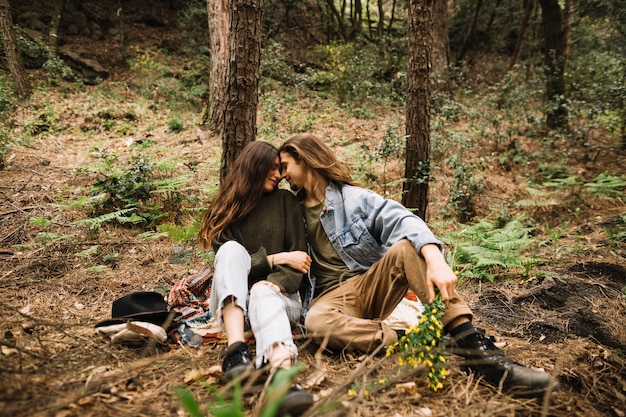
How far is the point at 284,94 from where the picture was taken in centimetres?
1014

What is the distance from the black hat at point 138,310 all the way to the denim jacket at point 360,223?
1085 millimetres

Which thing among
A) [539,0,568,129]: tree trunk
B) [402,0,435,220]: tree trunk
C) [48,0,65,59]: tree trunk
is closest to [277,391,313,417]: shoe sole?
[402,0,435,220]: tree trunk

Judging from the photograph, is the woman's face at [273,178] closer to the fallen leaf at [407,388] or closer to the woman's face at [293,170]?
the woman's face at [293,170]

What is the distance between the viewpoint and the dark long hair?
279 centimetres

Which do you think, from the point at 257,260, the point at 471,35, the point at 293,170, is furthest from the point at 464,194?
the point at 471,35

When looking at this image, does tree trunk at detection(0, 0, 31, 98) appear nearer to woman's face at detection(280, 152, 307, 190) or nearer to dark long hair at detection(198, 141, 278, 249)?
dark long hair at detection(198, 141, 278, 249)

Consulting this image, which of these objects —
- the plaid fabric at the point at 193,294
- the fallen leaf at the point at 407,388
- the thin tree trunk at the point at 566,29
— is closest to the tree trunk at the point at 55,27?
the plaid fabric at the point at 193,294

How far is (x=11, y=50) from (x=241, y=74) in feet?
28.4

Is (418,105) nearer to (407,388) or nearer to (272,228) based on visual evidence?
(272,228)

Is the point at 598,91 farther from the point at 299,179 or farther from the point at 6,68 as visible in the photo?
the point at 6,68

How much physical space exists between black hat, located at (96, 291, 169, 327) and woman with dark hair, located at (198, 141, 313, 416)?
0.38 meters

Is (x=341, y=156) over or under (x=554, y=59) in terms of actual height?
under

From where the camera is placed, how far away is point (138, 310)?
2.53m

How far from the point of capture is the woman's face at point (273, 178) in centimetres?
284
